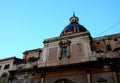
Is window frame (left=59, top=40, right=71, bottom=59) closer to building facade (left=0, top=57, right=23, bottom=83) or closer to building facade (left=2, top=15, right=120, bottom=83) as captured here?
building facade (left=2, top=15, right=120, bottom=83)

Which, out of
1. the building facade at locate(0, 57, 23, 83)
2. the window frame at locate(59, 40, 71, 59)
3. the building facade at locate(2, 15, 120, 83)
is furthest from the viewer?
the building facade at locate(0, 57, 23, 83)

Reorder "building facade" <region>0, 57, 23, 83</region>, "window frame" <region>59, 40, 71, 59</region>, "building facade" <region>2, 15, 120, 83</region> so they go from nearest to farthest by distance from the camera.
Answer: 1. "building facade" <region>2, 15, 120, 83</region>
2. "window frame" <region>59, 40, 71, 59</region>
3. "building facade" <region>0, 57, 23, 83</region>

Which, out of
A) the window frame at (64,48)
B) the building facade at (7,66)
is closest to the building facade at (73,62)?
the window frame at (64,48)

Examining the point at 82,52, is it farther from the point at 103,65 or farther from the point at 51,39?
the point at 51,39

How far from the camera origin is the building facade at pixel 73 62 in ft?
56.7

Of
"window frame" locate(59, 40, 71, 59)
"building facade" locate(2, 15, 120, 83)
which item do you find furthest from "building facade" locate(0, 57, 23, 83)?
"window frame" locate(59, 40, 71, 59)

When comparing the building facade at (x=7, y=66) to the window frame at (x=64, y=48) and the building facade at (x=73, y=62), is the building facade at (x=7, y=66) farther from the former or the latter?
the window frame at (x=64, y=48)

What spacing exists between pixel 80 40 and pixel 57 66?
4565 millimetres

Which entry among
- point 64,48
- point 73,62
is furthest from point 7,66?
point 73,62

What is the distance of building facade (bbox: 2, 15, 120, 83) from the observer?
56.7 ft

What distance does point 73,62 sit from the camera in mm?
19281

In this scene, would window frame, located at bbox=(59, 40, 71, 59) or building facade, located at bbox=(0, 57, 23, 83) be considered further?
building facade, located at bbox=(0, 57, 23, 83)

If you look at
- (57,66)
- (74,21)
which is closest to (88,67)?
(57,66)

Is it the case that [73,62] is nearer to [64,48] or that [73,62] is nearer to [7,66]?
[64,48]
